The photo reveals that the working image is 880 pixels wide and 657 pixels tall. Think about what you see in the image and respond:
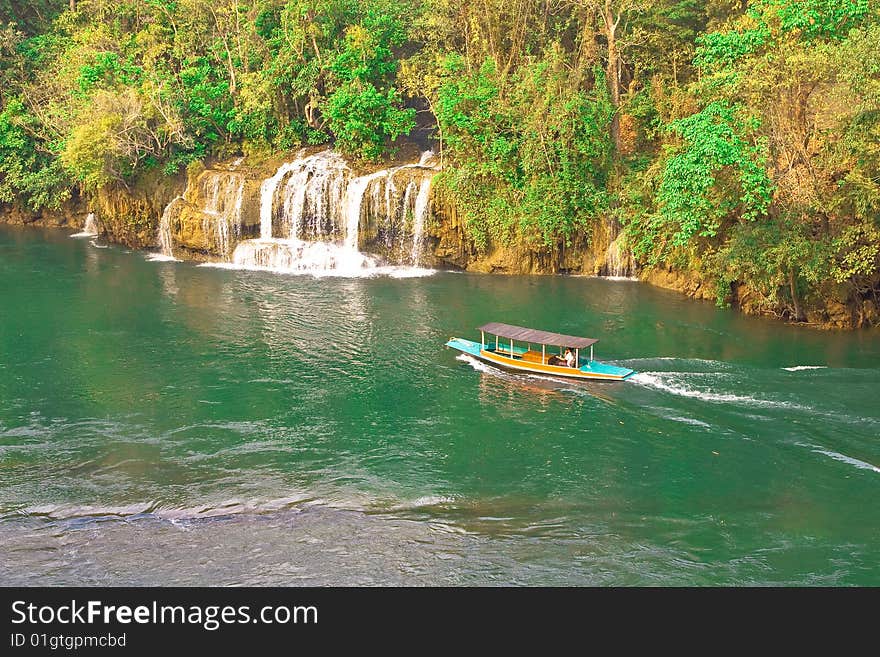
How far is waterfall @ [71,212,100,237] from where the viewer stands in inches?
1938

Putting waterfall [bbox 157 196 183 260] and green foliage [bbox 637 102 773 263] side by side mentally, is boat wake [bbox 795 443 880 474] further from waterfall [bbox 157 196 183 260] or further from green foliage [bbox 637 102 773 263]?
waterfall [bbox 157 196 183 260]

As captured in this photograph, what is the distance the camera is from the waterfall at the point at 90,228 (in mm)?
49219

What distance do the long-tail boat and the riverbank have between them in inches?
415

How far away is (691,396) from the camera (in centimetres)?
2403

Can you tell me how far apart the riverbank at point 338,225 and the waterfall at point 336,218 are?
0.13 feet

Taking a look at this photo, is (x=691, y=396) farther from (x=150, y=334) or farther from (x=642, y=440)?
(x=150, y=334)

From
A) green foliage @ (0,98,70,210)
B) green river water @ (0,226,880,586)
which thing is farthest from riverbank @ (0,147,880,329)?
green foliage @ (0,98,70,210)

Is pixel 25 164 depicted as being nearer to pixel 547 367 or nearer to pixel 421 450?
pixel 547 367

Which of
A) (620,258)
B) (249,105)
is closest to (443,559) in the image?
(620,258)

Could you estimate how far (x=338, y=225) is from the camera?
3994 centimetres

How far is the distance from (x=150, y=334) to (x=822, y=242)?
801 inches

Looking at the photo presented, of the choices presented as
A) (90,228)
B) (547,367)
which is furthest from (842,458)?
(90,228)

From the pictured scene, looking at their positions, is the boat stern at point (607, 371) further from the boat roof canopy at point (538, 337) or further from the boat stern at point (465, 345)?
the boat stern at point (465, 345)

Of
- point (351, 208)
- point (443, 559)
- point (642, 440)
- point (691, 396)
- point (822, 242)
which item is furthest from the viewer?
point (351, 208)
